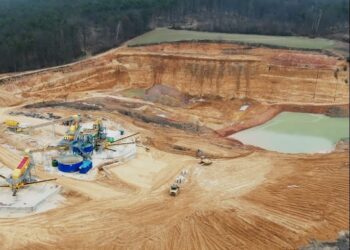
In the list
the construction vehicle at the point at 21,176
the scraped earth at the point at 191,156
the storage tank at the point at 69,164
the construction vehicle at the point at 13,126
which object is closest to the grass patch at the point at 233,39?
the scraped earth at the point at 191,156

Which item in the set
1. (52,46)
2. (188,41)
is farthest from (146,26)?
(52,46)

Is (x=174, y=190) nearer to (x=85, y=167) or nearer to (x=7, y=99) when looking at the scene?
(x=85, y=167)

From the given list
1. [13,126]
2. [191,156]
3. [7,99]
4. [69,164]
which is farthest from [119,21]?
[69,164]

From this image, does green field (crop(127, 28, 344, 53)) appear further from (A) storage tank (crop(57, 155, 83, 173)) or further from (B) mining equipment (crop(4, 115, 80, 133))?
(A) storage tank (crop(57, 155, 83, 173))

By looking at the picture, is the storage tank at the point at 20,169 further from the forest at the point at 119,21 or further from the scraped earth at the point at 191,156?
the forest at the point at 119,21

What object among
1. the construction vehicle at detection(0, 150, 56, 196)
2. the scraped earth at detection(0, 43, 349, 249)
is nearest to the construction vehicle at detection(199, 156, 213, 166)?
the scraped earth at detection(0, 43, 349, 249)

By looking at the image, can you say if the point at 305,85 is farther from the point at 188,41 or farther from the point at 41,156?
the point at 41,156
